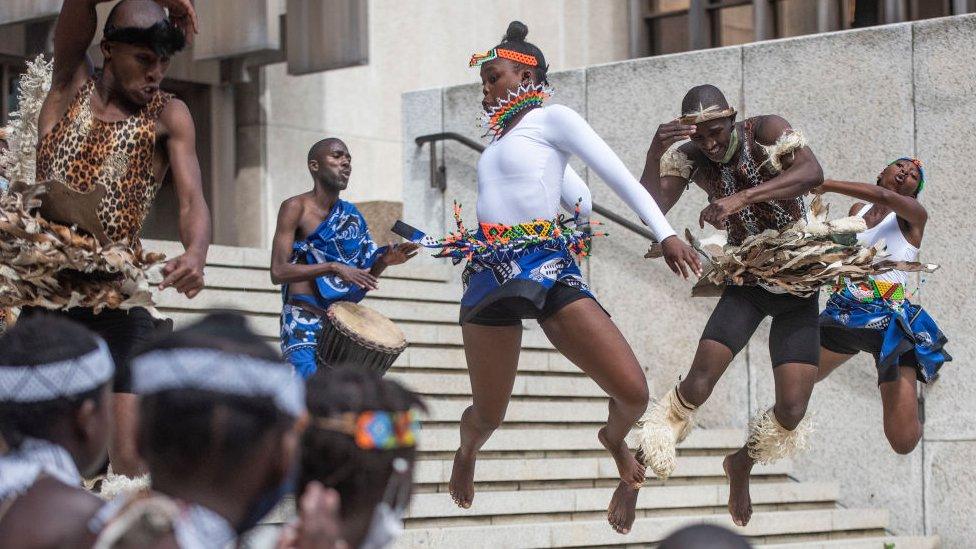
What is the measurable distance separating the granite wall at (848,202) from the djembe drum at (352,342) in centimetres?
451

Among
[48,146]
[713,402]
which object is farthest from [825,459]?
[48,146]

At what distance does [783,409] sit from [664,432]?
1.96 ft

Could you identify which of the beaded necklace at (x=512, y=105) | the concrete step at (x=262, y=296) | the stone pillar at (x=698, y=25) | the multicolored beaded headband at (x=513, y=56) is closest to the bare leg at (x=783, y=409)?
the beaded necklace at (x=512, y=105)

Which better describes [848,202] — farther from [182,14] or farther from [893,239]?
[182,14]

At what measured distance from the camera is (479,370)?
22.0 feet

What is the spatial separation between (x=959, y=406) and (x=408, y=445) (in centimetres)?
904

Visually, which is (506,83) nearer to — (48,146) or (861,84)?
(48,146)

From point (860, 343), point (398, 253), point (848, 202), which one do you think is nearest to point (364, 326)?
point (398, 253)

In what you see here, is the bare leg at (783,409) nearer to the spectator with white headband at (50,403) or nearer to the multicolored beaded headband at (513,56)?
the multicolored beaded headband at (513,56)

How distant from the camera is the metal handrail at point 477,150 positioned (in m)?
12.3

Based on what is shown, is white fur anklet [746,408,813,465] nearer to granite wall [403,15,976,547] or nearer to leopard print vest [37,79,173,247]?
leopard print vest [37,79,173,247]

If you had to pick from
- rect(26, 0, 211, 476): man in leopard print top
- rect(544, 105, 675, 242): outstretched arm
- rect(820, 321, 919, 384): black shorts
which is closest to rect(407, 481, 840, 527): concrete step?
rect(820, 321, 919, 384): black shorts

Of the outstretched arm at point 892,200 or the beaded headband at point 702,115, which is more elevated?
the beaded headband at point 702,115

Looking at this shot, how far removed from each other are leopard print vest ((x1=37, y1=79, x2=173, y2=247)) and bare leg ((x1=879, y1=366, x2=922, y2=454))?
16.3ft
